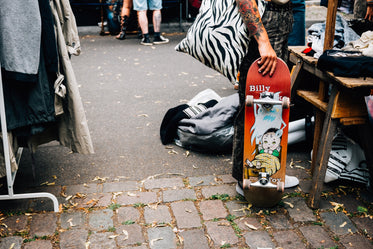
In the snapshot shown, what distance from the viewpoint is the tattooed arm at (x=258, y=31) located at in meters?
3.03

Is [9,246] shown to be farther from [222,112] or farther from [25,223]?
[222,112]

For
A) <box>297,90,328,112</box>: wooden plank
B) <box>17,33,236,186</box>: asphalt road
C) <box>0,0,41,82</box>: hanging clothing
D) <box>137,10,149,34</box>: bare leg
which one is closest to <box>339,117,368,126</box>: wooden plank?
<box>297,90,328,112</box>: wooden plank

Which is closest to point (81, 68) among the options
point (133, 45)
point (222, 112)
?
point (133, 45)

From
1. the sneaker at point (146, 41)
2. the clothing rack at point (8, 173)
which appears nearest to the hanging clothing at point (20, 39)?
the clothing rack at point (8, 173)

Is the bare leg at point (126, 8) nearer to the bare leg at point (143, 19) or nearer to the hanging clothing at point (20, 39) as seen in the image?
the bare leg at point (143, 19)

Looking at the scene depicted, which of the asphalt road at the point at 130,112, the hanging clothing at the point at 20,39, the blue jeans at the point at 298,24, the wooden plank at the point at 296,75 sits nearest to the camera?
the hanging clothing at the point at 20,39

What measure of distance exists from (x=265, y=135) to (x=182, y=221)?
885mm

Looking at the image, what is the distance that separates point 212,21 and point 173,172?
4.79ft

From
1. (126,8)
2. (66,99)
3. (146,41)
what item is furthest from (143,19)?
(66,99)

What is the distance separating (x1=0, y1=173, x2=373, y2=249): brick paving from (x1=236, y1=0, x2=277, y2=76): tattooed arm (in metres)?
1.12

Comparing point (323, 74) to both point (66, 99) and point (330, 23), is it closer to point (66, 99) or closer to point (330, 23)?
point (330, 23)

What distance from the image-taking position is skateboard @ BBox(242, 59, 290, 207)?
318cm

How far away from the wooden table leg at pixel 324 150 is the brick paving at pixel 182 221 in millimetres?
113

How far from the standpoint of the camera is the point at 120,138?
4.78 meters
